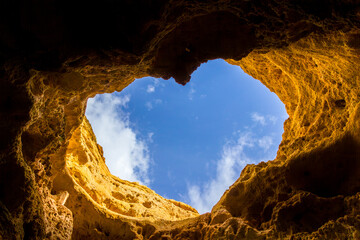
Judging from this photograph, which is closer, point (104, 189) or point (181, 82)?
point (181, 82)

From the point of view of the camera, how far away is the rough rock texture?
15.5ft

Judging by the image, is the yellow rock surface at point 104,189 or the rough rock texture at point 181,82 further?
the yellow rock surface at point 104,189

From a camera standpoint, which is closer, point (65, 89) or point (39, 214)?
point (39, 214)

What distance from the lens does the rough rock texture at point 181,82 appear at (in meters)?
4.71

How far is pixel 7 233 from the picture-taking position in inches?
173

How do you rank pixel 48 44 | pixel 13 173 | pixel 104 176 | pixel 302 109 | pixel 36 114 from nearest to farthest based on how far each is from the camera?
pixel 48 44
pixel 13 173
pixel 36 114
pixel 302 109
pixel 104 176

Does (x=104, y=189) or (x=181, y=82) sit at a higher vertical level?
(x=181, y=82)

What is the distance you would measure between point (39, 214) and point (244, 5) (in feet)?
22.5

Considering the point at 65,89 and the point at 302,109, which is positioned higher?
the point at 302,109

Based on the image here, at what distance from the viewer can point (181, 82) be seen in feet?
21.4

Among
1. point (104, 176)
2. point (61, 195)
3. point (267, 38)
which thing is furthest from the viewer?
point (104, 176)

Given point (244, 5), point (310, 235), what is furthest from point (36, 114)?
point (310, 235)

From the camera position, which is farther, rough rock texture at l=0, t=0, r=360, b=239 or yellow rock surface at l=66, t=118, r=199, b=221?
yellow rock surface at l=66, t=118, r=199, b=221

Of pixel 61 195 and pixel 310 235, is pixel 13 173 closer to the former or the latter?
pixel 61 195
